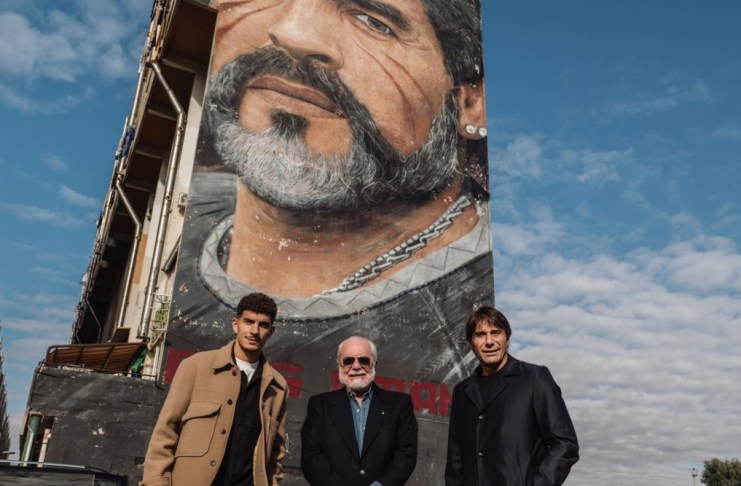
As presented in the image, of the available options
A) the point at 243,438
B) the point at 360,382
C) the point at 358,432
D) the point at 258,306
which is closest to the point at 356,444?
the point at 358,432

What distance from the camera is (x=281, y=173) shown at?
42.8 ft

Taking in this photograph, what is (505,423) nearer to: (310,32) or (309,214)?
(309,214)

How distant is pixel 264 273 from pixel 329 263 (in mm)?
1432

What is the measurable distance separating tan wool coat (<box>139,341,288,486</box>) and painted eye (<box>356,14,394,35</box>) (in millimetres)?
12851

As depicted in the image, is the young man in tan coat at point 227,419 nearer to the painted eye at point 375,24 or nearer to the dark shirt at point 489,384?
the dark shirt at point 489,384

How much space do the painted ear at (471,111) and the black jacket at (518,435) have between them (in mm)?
12308

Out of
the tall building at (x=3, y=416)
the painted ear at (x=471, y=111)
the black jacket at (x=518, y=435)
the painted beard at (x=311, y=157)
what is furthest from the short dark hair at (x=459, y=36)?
the tall building at (x=3, y=416)

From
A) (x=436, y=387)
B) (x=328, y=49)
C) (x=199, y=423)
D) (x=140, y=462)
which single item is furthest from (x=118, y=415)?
(x=328, y=49)

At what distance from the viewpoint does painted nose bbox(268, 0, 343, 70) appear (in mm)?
14164

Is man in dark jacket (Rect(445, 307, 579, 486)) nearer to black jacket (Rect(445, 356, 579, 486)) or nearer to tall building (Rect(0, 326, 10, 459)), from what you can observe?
black jacket (Rect(445, 356, 579, 486))

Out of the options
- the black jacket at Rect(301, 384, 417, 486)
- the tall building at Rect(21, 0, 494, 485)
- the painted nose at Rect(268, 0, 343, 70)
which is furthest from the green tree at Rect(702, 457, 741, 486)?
the black jacket at Rect(301, 384, 417, 486)

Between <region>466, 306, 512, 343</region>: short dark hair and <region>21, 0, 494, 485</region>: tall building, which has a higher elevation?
<region>21, 0, 494, 485</region>: tall building

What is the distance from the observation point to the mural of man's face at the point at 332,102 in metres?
13.1

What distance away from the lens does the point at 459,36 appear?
1655cm
